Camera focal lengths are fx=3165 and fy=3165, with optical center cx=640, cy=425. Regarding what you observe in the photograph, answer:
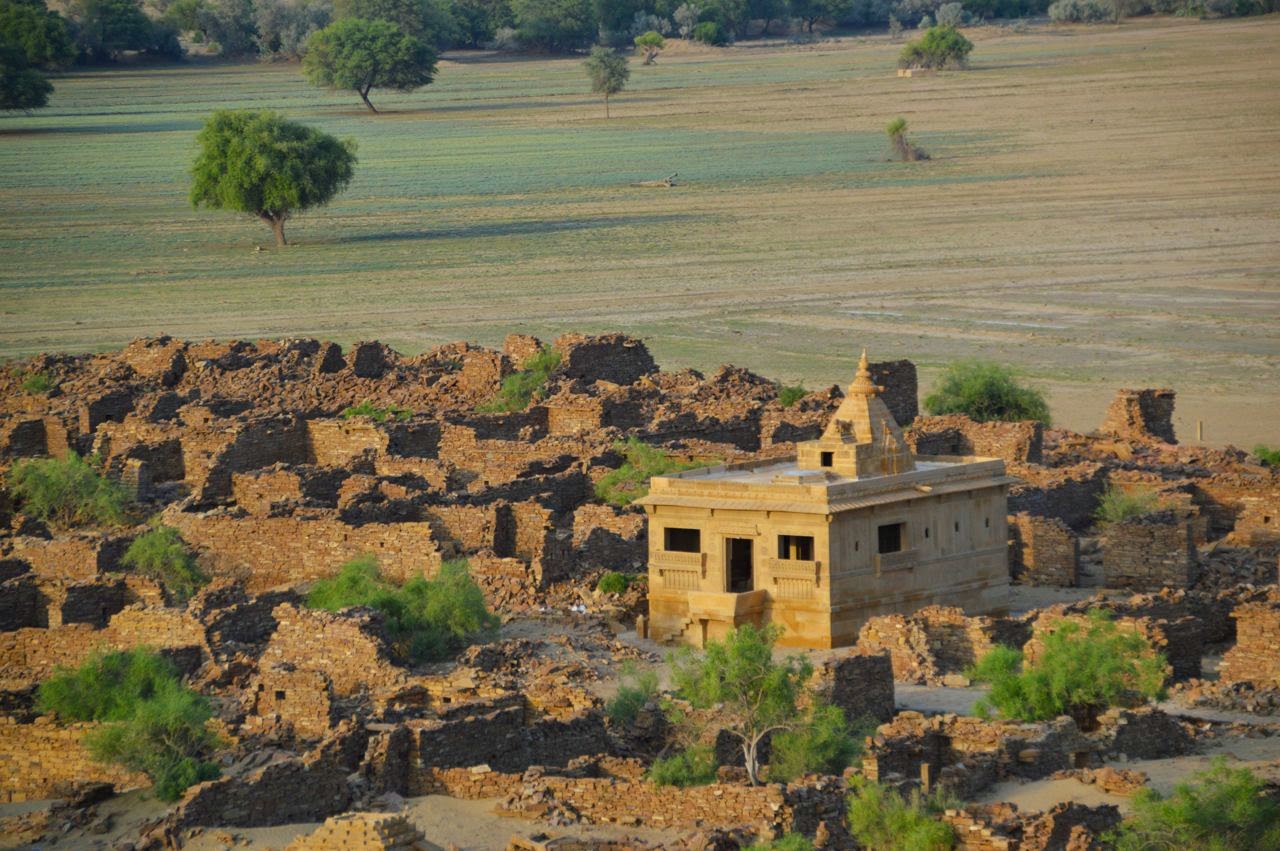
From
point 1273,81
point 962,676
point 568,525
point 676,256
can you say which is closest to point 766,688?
point 962,676

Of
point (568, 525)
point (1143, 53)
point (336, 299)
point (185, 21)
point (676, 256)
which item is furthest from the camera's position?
point (185, 21)

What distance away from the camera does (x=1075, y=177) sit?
112 metres

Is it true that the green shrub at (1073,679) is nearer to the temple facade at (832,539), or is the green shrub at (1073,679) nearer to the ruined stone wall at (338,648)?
the temple facade at (832,539)

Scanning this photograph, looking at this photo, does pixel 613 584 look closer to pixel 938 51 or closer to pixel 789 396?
pixel 789 396

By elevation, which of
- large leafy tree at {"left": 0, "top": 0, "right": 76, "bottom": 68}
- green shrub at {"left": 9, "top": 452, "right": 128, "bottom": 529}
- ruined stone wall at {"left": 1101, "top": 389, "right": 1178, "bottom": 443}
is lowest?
large leafy tree at {"left": 0, "top": 0, "right": 76, "bottom": 68}

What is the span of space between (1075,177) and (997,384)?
6270 cm

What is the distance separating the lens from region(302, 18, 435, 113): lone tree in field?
166 metres

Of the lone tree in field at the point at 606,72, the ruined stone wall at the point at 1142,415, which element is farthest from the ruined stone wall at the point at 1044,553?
the lone tree in field at the point at 606,72

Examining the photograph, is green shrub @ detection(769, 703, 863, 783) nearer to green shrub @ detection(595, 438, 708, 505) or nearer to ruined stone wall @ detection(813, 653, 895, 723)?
ruined stone wall @ detection(813, 653, 895, 723)

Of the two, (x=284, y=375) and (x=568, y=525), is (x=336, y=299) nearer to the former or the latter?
(x=284, y=375)

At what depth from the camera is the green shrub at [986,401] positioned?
164 ft

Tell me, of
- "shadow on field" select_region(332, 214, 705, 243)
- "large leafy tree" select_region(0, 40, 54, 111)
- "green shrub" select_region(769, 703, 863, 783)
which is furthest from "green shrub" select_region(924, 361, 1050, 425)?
"large leafy tree" select_region(0, 40, 54, 111)

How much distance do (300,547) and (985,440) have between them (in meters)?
11.2

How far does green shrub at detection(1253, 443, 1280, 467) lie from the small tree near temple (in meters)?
17.4
